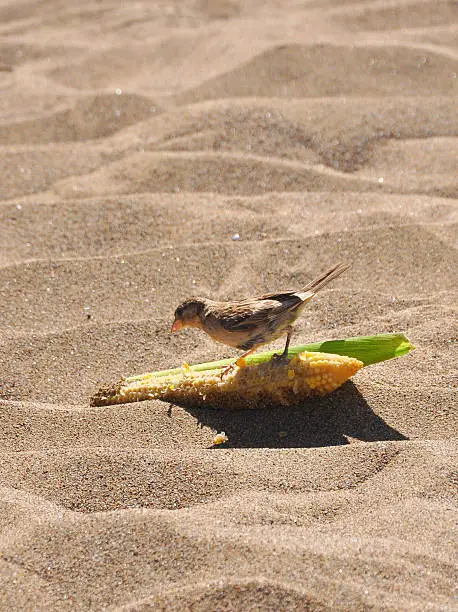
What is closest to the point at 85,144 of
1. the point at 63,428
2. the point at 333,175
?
the point at 333,175

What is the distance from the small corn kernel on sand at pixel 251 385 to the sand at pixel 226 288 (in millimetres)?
65

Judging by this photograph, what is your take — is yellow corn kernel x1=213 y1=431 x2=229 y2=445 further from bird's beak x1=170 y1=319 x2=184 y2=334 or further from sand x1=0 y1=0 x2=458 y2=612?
bird's beak x1=170 y1=319 x2=184 y2=334

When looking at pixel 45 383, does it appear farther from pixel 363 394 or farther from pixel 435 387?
pixel 435 387

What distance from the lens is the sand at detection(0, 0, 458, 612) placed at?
102 inches

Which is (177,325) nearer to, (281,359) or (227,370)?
(227,370)

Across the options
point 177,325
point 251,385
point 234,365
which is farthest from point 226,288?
point 251,385

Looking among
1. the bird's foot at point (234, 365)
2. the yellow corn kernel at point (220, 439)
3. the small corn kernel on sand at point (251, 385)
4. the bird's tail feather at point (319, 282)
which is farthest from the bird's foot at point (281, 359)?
the yellow corn kernel at point (220, 439)

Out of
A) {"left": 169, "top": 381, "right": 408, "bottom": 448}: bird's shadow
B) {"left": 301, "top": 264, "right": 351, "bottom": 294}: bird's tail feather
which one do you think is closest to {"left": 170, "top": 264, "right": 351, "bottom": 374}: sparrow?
{"left": 301, "top": 264, "right": 351, "bottom": 294}: bird's tail feather

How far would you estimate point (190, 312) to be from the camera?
3.74 metres

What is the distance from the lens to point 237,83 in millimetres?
7203

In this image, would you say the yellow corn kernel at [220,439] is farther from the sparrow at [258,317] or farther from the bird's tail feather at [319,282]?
the bird's tail feather at [319,282]

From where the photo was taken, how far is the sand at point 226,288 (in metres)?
2.58

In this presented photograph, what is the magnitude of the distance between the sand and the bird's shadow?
10 mm

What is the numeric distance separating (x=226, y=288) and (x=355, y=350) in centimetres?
116
